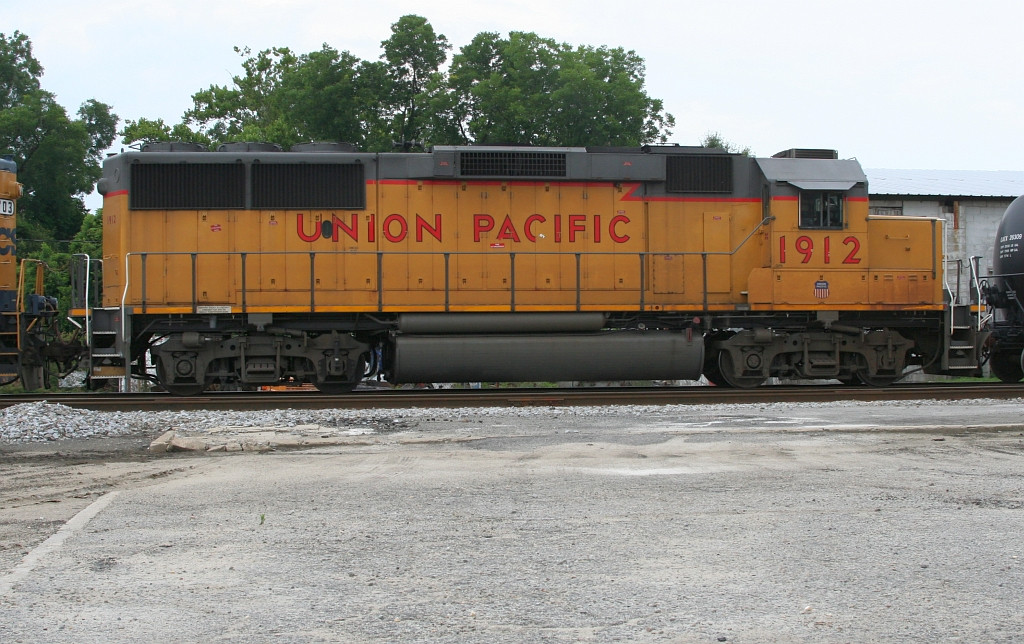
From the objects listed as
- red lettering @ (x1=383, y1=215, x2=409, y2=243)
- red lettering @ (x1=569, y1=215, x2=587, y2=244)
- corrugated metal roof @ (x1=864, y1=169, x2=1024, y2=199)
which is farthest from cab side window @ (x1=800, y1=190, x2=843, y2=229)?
corrugated metal roof @ (x1=864, y1=169, x2=1024, y2=199)

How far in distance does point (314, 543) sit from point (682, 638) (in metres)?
2.23

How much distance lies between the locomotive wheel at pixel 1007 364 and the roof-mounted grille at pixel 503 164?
8751 millimetres

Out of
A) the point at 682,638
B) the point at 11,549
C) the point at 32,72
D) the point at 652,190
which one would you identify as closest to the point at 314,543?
the point at 11,549

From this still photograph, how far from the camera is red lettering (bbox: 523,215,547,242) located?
13.9m

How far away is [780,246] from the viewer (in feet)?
45.8

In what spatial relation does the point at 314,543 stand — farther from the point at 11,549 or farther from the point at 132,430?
the point at 132,430

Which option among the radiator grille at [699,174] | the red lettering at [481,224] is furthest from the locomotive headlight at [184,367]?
the radiator grille at [699,174]

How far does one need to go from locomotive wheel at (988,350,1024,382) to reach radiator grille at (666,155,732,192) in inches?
238

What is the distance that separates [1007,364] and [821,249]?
4.74m

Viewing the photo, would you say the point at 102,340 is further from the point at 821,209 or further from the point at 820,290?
the point at 821,209

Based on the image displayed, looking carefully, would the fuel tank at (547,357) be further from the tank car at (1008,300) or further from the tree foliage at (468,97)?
the tree foliage at (468,97)

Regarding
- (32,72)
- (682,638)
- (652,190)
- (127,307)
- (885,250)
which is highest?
(32,72)

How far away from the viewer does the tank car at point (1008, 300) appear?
15.5m

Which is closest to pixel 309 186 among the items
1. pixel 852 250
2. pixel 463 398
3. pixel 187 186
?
pixel 187 186
